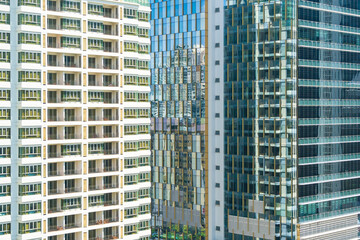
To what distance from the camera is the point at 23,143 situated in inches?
3125

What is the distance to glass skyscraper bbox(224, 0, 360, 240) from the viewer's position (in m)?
106

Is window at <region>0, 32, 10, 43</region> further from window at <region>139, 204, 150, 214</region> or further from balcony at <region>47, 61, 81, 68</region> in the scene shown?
window at <region>139, 204, 150, 214</region>

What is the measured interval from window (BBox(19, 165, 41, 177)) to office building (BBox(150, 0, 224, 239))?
4298cm

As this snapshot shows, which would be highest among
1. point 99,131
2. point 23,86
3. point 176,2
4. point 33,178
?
point 176,2

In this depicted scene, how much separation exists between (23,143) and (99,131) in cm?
1145

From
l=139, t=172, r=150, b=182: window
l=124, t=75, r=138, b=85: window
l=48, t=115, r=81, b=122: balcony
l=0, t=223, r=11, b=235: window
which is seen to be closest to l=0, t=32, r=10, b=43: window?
l=48, t=115, r=81, b=122: balcony

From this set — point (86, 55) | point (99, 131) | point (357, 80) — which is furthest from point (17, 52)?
point (357, 80)

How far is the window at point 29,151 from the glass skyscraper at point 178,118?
43.2 metres

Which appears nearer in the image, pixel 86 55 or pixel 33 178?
pixel 33 178

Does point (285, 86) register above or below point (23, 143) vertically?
above

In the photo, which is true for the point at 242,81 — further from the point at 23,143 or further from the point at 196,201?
the point at 23,143

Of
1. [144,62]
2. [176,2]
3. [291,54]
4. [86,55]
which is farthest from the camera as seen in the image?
[176,2]

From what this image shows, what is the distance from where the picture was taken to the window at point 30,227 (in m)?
79.5

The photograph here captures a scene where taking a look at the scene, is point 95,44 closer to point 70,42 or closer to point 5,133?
point 70,42
